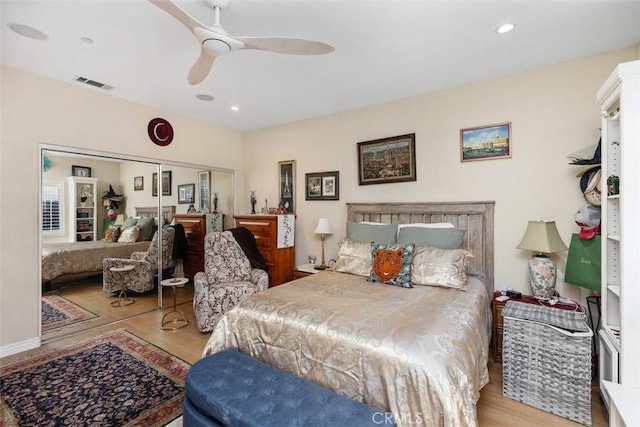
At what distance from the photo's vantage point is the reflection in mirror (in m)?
3.16

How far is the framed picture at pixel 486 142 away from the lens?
9.45 ft

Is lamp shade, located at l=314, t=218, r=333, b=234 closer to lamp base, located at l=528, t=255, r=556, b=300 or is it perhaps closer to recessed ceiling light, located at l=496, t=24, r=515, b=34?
lamp base, located at l=528, t=255, r=556, b=300

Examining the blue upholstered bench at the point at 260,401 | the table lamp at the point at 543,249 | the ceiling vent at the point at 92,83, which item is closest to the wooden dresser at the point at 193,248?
the ceiling vent at the point at 92,83

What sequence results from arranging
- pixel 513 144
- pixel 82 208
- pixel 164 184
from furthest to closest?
pixel 164 184, pixel 82 208, pixel 513 144

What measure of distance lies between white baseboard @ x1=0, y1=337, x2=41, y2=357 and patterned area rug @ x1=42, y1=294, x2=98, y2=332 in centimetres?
15

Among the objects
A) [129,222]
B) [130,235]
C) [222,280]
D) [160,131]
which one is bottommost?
[222,280]

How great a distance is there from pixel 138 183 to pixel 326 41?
120 inches

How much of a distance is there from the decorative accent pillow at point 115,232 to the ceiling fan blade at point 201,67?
7.97ft

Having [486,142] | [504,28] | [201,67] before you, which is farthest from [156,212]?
[504,28]

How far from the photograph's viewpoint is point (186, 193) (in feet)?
14.2

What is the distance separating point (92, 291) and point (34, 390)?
62.3 inches

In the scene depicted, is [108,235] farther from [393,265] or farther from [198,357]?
[393,265]

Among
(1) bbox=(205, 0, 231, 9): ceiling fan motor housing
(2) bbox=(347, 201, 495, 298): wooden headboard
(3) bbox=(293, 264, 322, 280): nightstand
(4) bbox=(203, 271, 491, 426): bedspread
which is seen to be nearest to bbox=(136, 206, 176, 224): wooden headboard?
(3) bbox=(293, 264, 322, 280): nightstand

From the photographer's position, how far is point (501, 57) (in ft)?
8.43
